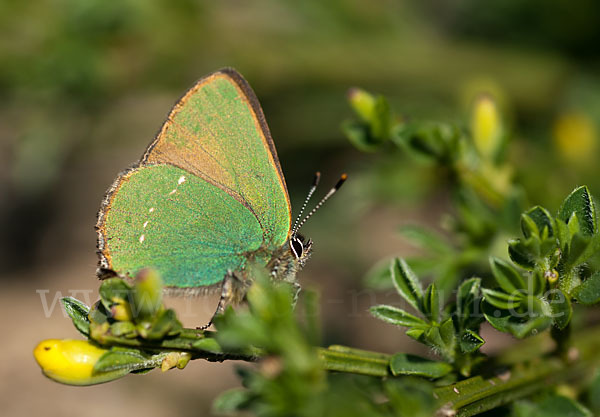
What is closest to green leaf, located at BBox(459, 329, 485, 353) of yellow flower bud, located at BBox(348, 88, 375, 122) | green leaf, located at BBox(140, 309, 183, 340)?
green leaf, located at BBox(140, 309, 183, 340)

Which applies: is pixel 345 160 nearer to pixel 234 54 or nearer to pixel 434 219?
pixel 434 219

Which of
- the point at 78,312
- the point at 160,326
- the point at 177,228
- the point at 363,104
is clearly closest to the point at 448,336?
the point at 160,326

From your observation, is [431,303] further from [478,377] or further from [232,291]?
[232,291]

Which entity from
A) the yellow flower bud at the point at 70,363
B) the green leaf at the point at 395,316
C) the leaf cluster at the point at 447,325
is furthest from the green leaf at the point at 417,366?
the yellow flower bud at the point at 70,363

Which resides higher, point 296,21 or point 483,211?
point 296,21

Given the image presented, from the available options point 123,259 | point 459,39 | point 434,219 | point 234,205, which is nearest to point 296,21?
point 459,39

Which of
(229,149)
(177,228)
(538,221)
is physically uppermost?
(229,149)
